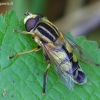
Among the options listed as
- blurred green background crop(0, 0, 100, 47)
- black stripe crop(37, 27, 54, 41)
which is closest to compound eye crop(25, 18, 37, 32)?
black stripe crop(37, 27, 54, 41)

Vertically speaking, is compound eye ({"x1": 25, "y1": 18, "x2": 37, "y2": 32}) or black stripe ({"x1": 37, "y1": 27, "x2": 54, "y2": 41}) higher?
compound eye ({"x1": 25, "y1": 18, "x2": 37, "y2": 32})

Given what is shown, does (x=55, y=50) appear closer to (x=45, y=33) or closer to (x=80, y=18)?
(x=45, y=33)

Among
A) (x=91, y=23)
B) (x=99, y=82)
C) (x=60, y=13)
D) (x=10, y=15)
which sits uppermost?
(x=10, y=15)

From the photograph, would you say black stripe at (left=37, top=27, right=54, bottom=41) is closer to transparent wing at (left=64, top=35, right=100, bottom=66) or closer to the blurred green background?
transparent wing at (left=64, top=35, right=100, bottom=66)

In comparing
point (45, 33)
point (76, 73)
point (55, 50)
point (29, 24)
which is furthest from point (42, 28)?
point (76, 73)

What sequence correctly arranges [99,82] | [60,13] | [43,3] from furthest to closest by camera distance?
[60,13]
[43,3]
[99,82]

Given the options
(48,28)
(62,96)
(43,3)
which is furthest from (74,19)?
(62,96)

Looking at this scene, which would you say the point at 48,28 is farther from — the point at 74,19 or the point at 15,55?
the point at 74,19
